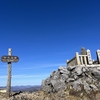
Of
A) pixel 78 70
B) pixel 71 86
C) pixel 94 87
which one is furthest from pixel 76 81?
pixel 94 87

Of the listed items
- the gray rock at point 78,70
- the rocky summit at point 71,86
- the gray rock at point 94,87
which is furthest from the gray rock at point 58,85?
the gray rock at point 94,87

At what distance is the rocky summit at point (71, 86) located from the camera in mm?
16119

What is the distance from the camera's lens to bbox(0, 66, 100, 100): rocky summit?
52.9 feet

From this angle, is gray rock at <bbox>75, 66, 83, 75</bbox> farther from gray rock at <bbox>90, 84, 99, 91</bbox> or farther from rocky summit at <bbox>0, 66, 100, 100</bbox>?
gray rock at <bbox>90, 84, 99, 91</bbox>

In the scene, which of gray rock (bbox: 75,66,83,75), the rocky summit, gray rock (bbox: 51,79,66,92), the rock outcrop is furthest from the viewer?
gray rock (bbox: 75,66,83,75)

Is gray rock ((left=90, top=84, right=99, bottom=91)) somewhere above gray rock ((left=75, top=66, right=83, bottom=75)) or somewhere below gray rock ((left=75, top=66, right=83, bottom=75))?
below

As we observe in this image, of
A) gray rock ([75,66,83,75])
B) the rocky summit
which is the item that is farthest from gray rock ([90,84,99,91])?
gray rock ([75,66,83,75])

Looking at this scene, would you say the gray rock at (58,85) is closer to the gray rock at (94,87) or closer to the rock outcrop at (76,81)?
the rock outcrop at (76,81)

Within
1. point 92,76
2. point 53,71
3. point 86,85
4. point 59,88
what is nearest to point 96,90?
point 86,85

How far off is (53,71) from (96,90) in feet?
25.0

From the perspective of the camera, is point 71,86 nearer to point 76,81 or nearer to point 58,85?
point 76,81

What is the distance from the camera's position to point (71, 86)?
1736 centimetres

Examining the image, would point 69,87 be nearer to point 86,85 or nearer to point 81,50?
point 86,85

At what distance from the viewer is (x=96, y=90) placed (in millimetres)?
16500
